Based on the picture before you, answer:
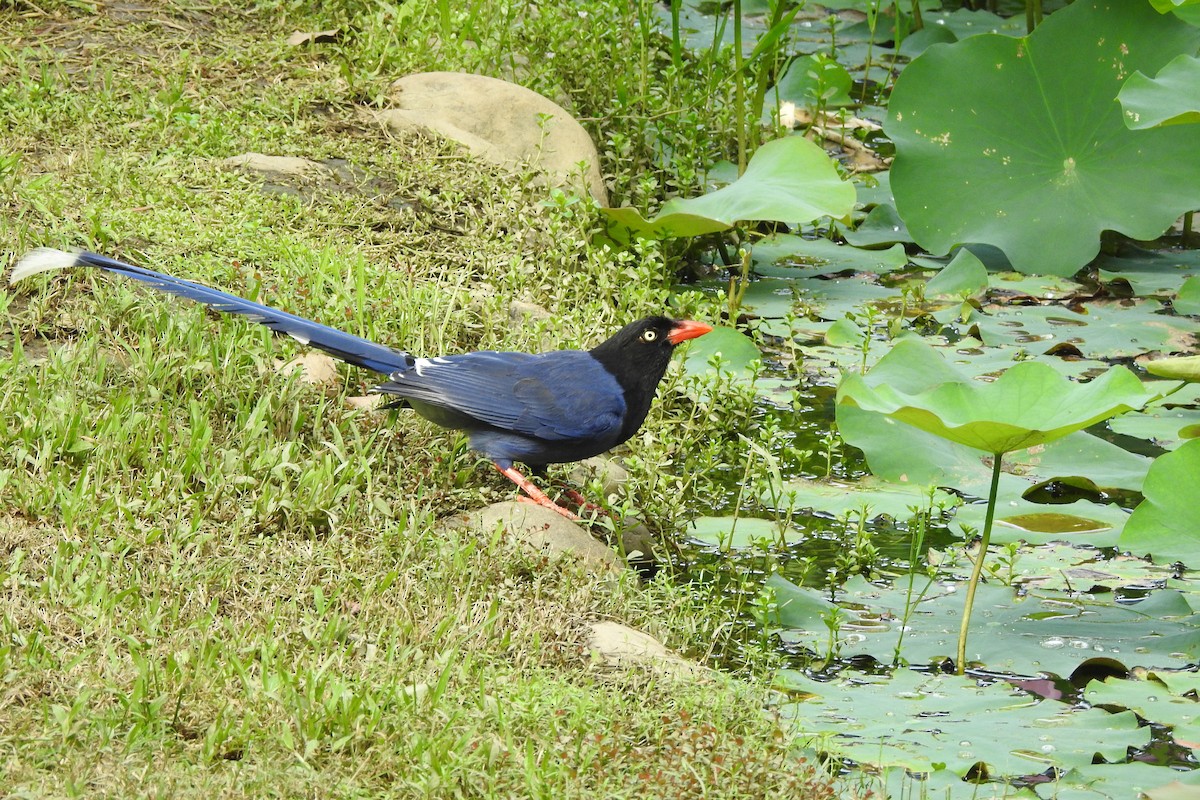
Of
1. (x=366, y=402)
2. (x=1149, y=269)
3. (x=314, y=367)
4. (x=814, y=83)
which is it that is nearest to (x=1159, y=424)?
(x=1149, y=269)

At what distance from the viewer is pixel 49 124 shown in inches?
215

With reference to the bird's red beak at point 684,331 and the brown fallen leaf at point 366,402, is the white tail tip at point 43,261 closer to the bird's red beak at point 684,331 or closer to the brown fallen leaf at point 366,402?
the brown fallen leaf at point 366,402

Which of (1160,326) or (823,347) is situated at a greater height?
(1160,326)

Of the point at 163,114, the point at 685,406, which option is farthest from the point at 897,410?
the point at 163,114

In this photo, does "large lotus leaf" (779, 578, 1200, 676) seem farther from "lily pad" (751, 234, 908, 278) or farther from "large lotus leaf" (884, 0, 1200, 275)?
"lily pad" (751, 234, 908, 278)

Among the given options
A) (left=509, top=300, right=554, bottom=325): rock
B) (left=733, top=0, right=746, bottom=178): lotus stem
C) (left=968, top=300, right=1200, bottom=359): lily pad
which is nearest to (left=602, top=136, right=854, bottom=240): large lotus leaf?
(left=733, top=0, right=746, bottom=178): lotus stem

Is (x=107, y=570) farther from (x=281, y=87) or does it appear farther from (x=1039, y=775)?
(x=281, y=87)

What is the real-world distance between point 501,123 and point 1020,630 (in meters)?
3.38

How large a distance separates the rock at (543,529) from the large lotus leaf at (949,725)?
61cm

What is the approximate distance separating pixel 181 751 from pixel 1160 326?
4171 mm

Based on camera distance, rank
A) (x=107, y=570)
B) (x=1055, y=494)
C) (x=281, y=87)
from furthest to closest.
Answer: (x=281, y=87) < (x=1055, y=494) < (x=107, y=570)

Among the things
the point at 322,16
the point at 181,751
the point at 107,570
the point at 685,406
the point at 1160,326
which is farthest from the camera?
the point at 322,16

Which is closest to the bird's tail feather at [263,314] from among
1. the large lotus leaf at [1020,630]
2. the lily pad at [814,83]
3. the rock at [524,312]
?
the rock at [524,312]

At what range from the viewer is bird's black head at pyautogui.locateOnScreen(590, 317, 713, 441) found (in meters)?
3.82
